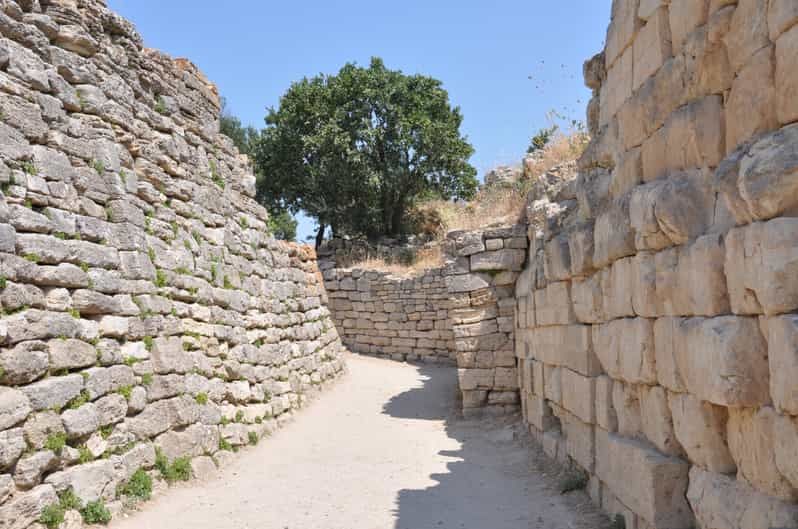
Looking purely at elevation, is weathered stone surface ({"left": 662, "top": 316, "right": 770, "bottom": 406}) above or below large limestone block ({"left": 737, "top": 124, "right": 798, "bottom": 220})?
below

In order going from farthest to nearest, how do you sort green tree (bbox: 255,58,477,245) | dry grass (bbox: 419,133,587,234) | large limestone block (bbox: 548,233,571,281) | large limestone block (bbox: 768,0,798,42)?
green tree (bbox: 255,58,477,245) < dry grass (bbox: 419,133,587,234) < large limestone block (bbox: 548,233,571,281) < large limestone block (bbox: 768,0,798,42)

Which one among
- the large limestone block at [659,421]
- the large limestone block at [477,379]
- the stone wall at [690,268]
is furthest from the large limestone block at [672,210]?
the large limestone block at [477,379]

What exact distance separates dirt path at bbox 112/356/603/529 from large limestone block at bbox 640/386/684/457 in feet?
3.95

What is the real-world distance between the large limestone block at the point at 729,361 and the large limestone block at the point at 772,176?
53 cm

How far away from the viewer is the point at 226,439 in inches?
282

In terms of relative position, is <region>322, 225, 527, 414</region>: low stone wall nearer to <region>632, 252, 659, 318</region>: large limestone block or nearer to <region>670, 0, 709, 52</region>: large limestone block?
<region>632, 252, 659, 318</region>: large limestone block

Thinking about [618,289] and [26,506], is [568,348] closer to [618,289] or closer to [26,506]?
[618,289]

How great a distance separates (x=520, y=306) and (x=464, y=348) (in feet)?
4.53

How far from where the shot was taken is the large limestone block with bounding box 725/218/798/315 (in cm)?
248

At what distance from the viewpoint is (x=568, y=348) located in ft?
19.4

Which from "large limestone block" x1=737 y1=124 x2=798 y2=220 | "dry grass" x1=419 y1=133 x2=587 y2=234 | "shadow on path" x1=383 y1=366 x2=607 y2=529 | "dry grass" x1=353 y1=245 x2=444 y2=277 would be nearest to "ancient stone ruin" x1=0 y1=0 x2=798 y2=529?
"large limestone block" x1=737 y1=124 x2=798 y2=220

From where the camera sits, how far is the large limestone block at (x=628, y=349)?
3.93 m

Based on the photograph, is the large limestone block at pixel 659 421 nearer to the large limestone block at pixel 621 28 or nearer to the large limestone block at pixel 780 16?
the large limestone block at pixel 780 16

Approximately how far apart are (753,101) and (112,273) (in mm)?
5216
